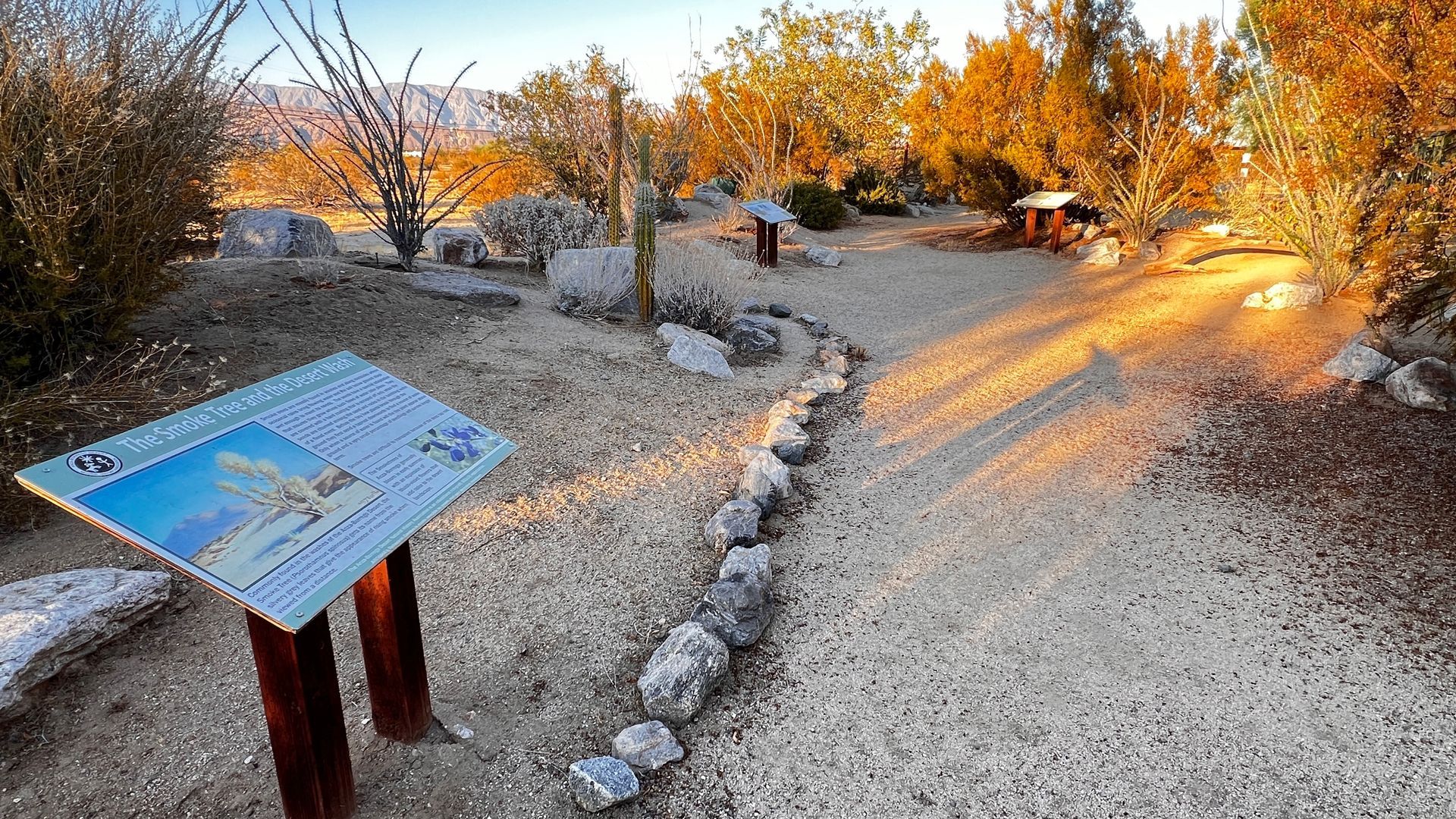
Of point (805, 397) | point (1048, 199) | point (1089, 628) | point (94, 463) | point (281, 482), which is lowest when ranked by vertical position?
point (1089, 628)

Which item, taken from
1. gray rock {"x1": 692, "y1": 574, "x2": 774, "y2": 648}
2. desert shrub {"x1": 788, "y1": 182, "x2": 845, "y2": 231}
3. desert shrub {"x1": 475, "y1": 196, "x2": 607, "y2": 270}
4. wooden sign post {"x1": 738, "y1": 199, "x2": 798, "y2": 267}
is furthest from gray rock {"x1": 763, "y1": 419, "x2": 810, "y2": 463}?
desert shrub {"x1": 788, "y1": 182, "x2": 845, "y2": 231}

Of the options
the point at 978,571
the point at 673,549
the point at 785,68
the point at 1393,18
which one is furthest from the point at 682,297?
the point at 785,68

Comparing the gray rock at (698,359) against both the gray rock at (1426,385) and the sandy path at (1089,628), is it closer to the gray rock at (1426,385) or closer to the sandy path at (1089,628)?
the sandy path at (1089,628)

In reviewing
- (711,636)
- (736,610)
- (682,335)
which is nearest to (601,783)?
(711,636)

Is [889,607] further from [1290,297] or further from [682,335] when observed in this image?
[1290,297]

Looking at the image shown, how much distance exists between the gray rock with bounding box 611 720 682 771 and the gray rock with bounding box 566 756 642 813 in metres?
0.07

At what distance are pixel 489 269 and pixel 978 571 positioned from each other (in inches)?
261

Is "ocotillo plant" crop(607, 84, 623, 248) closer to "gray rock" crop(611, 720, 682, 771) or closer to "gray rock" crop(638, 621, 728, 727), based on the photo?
"gray rock" crop(638, 621, 728, 727)

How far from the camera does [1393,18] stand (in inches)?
182

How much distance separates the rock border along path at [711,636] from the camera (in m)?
2.01

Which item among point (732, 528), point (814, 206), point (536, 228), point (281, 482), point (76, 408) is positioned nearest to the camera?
point (281, 482)

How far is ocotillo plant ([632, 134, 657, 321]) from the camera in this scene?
20.0 feet

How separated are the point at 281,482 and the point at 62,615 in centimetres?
138

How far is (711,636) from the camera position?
8.22 ft
